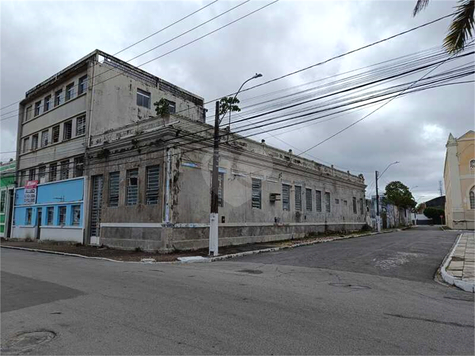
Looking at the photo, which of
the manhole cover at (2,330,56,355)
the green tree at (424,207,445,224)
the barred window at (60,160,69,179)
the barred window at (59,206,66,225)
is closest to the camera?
the manhole cover at (2,330,56,355)

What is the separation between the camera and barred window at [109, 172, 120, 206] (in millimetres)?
21859

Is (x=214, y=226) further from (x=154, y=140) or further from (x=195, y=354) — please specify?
(x=195, y=354)

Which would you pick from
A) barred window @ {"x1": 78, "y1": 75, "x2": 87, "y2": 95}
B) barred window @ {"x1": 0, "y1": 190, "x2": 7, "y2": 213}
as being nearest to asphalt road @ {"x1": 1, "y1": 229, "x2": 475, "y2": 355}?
barred window @ {"x1": 78, "y1": 75, "x2": 87, "y2": 95}

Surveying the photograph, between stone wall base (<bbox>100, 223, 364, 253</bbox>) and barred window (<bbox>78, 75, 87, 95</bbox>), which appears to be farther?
barred window (<bbox>78, 75, 87, 95</bbox>)

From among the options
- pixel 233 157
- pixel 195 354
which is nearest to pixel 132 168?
pixel 233 157

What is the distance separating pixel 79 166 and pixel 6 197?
14599mm

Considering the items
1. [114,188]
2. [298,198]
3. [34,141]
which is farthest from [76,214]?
[298,198]

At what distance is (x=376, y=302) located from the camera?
736 centimetres

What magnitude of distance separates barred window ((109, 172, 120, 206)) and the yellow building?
43.1 metres

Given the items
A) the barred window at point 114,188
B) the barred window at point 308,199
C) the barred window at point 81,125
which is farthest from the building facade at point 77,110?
the barred window at point 308,199

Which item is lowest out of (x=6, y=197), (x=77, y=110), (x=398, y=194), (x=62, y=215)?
(x=62, y=215)

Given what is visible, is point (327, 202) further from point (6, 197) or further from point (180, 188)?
point (6, 197)

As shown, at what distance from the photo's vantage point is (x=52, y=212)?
27.4 metres

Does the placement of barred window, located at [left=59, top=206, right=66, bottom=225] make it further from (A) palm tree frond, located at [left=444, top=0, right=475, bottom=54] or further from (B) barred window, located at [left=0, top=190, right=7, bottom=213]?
(A) palm tree frond, located at [left=444, top=0, right=475, bottom=54]
